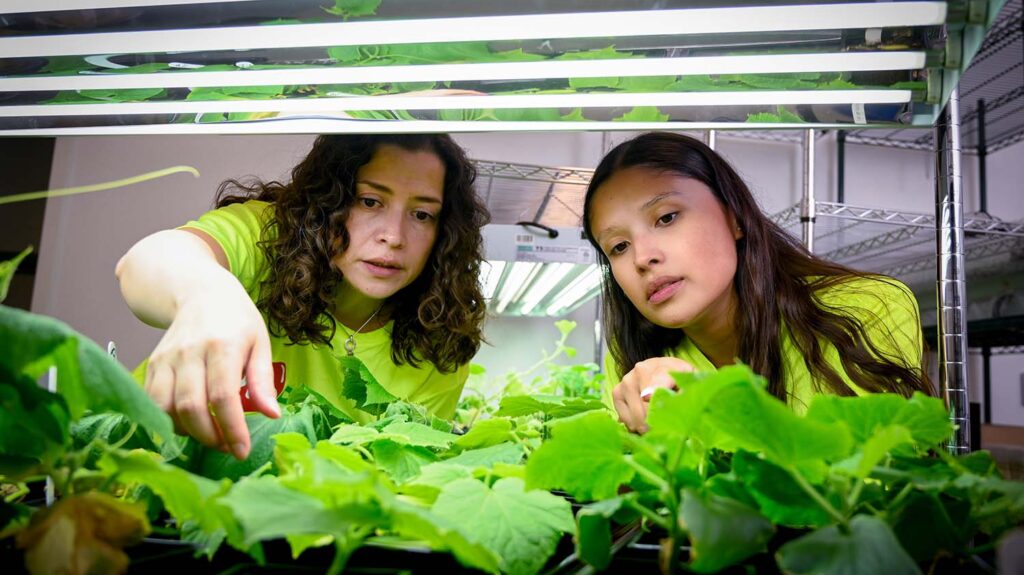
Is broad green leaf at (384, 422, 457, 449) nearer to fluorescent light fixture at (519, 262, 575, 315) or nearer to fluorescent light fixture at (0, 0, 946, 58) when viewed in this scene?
fluorescent light fixture at (0, 0, 946, 58)

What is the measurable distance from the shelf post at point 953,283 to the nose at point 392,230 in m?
0.55

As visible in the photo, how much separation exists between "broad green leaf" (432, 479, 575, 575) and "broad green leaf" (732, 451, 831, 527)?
0.21 feet

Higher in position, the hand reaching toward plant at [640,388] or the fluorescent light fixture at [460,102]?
the fluorescent light fixture at [460,102]

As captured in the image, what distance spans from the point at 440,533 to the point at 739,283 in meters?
0.68

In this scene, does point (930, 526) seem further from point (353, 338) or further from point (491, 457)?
point (353, 338)

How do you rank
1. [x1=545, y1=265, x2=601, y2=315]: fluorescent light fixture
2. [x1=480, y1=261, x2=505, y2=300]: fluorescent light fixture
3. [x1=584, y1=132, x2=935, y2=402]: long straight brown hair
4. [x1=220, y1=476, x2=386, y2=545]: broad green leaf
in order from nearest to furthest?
1. [x1=220, y1=476, x2=386, y2=545]: broad green leaf
2. [x1=584, y1=132, x2=935, y2=402]: long straight brown hair
3. [x1=480, y1=261, x2=505, y2=300]: fluorescent light fixture
4. [x1=545, y1=265, x2=601, y2=315]: fluorescent light fixture

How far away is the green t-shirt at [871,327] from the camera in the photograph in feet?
2.20

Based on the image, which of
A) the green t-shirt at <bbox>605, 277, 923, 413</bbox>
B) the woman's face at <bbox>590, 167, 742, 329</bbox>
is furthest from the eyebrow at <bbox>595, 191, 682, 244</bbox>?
the green t-shirt at <bbox>605, 277, 923, 413</bbox>

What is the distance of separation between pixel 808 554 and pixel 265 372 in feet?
0.86

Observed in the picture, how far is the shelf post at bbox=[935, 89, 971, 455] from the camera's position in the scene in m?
0.41

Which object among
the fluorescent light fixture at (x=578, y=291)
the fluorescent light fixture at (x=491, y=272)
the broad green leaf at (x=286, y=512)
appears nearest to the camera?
the broad green leaf at (x=286, y=512)

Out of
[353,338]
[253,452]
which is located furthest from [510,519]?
[353,338]

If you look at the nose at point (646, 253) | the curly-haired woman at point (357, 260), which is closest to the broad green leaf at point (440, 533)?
the curly-haired woman at point (357, 260)

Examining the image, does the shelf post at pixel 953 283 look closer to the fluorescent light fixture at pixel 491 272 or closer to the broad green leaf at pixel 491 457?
the broad green leaf at pixel 491 457
